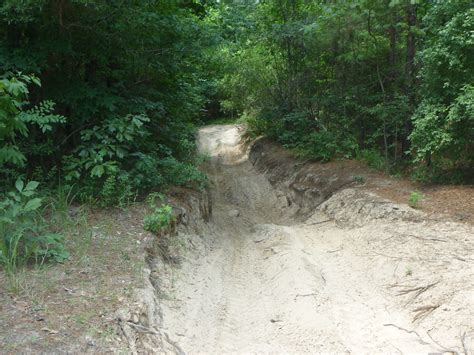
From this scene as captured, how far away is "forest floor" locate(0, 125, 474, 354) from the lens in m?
4.34

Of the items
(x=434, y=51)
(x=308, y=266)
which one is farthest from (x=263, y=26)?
(x=308, y=266)

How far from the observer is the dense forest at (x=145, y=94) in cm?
681

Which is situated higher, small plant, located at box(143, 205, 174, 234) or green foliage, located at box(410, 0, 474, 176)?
green foliage, located at box(410, 0, 474, 176)

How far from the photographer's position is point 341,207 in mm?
10234

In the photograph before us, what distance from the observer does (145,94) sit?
31.9ft

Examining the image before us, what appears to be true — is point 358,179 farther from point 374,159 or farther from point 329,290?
point 329,290

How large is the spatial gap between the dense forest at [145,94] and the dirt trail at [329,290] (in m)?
1.94

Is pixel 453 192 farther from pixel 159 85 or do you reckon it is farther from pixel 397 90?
pixel 159 85

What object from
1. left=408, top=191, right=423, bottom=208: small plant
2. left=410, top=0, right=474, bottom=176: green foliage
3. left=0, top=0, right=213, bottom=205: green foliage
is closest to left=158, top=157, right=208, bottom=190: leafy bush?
left=0, top=0, right=213, bottom=205: green foliage

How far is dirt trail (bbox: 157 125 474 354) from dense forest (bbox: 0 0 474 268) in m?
1.94

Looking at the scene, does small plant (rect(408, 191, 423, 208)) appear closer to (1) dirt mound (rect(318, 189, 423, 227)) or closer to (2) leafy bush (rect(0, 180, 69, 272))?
(1) dirt mound (rect(318, 189, 423, 227))

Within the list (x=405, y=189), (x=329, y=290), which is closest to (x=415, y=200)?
(x=405, y=189)

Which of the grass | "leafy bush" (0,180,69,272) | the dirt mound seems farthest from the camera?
the dirt mound

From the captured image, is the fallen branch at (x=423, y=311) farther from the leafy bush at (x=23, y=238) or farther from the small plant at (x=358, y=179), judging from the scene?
the small plant at (x=358, y=179)
